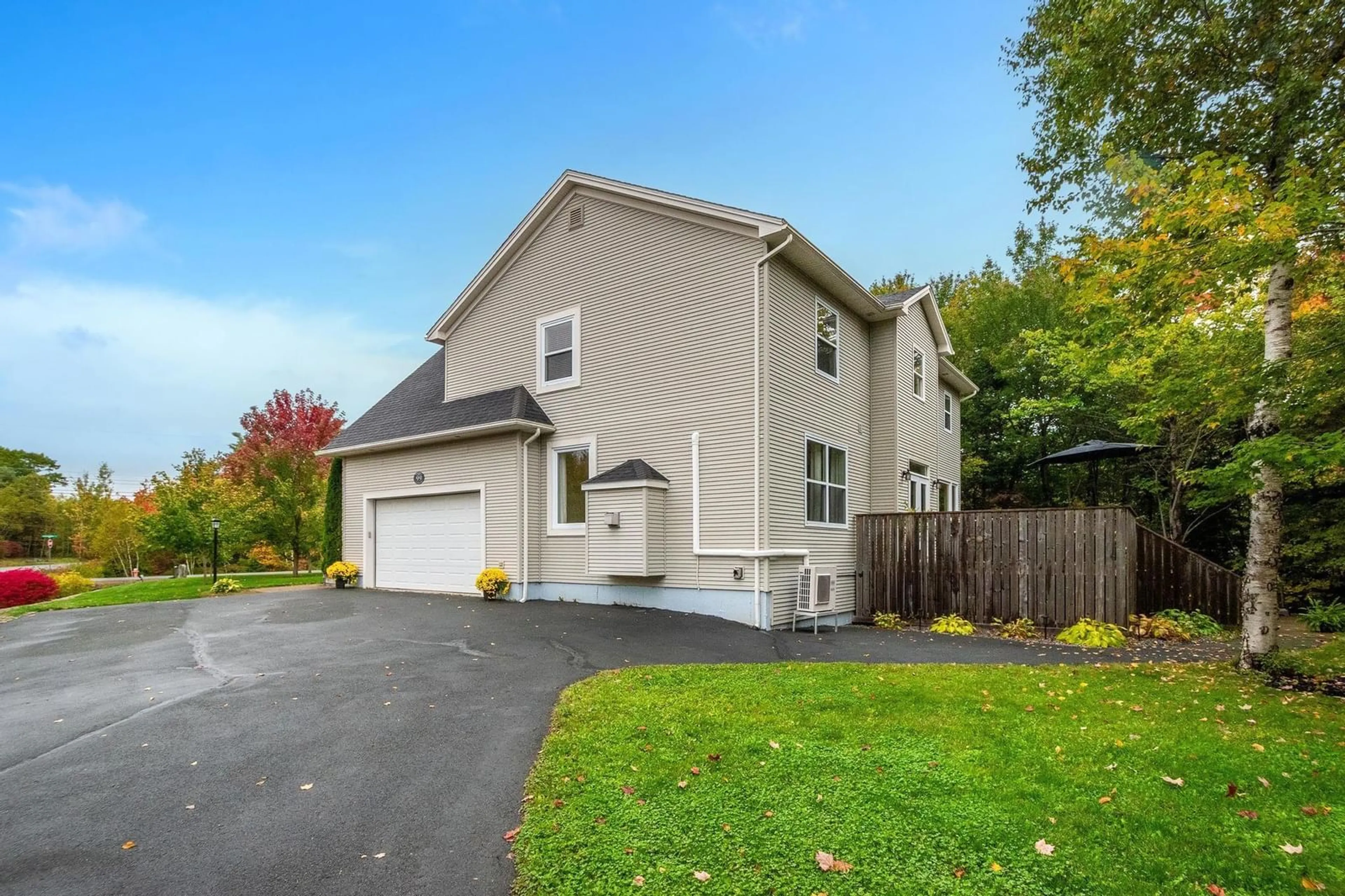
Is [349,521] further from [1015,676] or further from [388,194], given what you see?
[1015,676]

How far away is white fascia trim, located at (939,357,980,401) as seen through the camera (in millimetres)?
17109

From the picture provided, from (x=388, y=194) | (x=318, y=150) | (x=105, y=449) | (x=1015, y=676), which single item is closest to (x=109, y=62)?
(x=318, y=150)

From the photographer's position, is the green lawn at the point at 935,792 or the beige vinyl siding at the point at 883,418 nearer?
the green lawn at the point at 935,792

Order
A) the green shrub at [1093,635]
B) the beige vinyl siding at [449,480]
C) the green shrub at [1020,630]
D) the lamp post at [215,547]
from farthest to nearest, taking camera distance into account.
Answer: the lamp post at [215,547] → the beige vinyl siding at [449,480] → the green shrub at [1020,630] → the green shrub at [1093,635]

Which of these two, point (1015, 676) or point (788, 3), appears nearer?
point (1015, 676)

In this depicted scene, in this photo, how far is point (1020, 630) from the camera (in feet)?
31.4

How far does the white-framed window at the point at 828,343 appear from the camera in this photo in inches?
468

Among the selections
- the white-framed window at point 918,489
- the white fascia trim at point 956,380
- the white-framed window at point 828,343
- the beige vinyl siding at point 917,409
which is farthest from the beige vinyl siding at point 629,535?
the white fascia trim at point 956,380

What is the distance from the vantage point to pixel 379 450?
14305mm

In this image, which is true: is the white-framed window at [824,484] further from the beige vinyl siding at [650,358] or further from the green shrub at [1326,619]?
the green shrub at [1326,619]

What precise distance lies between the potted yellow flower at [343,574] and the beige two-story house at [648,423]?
0.87 feet

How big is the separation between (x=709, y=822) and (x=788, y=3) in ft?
49.5

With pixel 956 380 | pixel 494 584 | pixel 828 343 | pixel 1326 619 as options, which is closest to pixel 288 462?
pixel 494 584

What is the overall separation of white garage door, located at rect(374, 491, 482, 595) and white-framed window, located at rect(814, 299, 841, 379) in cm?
722
